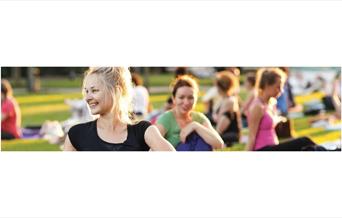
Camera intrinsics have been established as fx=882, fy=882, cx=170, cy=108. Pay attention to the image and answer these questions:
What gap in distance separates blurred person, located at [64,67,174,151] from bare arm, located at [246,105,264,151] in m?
2.75

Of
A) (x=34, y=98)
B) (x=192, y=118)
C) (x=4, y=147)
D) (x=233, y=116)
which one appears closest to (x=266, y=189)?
(x=192, y=118)

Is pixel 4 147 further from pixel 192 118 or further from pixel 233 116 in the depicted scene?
pixel 192 118

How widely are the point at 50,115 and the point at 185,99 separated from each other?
857 cm

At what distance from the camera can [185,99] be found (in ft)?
24.8

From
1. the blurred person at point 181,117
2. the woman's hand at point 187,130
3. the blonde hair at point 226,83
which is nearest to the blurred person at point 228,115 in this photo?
the blonde hair at point 226,83

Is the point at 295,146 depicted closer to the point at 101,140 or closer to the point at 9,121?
the point at 101,140

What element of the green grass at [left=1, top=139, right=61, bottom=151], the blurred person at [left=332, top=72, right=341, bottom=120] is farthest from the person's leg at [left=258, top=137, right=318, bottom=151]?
the blurred person at [left=332, top=72, right=341, bottom=120]

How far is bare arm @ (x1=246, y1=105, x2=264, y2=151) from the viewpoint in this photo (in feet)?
29.2

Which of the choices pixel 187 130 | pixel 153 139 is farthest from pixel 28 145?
pixel 153 139

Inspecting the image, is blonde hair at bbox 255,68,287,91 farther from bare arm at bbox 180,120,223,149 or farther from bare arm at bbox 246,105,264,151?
bare arm at bbox 180,120,223,149

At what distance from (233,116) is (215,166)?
13.0ft

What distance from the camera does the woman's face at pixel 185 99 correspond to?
7.54 meters
